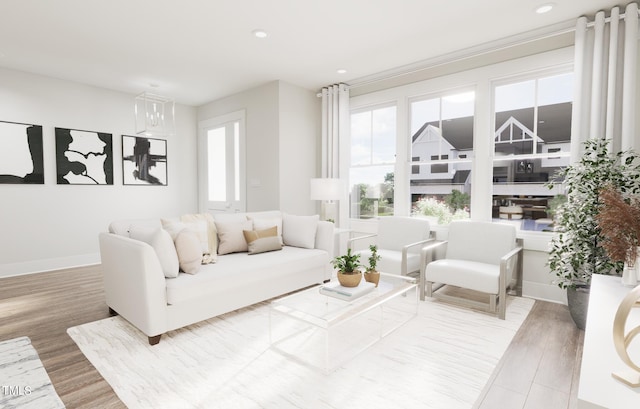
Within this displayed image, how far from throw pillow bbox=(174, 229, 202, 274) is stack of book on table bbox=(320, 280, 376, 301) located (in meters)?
1.10

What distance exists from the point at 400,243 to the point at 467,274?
3.65 ft

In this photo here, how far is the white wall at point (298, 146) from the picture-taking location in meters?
4.88

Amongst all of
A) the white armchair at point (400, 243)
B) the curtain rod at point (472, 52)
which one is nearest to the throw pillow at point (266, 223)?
the white armchair at point (400, 243)

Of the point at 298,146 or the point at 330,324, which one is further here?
the point at 298,146

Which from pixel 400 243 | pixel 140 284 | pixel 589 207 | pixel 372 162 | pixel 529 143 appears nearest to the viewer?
pixel 140 284

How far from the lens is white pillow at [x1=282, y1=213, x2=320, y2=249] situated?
3939 mm

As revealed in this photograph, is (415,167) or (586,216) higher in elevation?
(415,167)

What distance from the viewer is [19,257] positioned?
457 centimetres

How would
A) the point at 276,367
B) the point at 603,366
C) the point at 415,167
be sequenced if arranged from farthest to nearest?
the point at 415,167 < the point at 276,367 < the point at 603,366

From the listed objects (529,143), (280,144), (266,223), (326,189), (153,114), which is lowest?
(266,223)

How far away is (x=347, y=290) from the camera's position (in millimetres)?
2527

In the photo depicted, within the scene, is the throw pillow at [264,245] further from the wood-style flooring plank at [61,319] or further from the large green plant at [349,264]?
the wood-style flooring plank at [61,319]

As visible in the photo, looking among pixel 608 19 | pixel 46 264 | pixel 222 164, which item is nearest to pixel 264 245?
pixel 222 164

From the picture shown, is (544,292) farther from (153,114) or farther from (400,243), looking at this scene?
(153,114)
